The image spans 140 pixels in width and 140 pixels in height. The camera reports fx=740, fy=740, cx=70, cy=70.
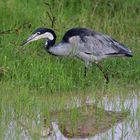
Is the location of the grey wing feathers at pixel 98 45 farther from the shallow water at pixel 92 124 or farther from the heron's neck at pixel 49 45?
the shallow water at pixel 92 124

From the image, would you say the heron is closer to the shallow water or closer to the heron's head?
the heron's head

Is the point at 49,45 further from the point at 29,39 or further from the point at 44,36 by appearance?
the point at 29,39

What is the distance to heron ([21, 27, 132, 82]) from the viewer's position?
10.1 meters

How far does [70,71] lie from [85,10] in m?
2.41

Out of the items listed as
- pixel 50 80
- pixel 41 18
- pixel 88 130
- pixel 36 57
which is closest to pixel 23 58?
pixel 36 57

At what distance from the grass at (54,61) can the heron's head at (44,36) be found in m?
0.18

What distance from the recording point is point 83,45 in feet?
33.6

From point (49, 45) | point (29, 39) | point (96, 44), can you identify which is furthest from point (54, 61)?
point (96, 44)

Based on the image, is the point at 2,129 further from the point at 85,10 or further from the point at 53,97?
the point at 85,10

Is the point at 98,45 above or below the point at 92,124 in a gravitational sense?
above

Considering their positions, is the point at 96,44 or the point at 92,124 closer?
the point at 92,124

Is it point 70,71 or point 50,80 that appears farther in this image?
point 70,71

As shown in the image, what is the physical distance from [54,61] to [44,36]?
0.38 meters

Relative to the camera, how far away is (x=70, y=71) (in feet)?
31.8
